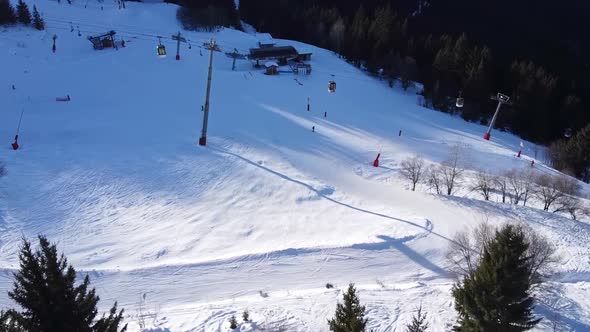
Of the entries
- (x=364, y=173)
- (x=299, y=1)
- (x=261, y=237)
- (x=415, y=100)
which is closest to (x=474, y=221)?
(x=364, y=173)

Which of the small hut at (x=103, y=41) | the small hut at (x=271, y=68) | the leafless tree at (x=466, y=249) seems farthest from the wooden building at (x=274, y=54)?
the leafless tree at (x=466, y=249)

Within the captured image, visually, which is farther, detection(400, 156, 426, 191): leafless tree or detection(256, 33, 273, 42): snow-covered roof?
detection(256, 33, 273, 42): snow-covered roof

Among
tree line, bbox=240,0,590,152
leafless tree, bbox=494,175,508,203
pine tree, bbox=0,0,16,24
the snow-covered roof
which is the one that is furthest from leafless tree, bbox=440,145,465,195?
pine tree, bbox=0,0,16,24

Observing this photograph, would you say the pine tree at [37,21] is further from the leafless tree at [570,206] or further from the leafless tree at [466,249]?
the leafless tree at [570,206]

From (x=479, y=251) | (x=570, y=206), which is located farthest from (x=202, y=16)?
(x=479, y=251)

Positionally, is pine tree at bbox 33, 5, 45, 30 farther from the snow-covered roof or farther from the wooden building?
the snow-covered roof

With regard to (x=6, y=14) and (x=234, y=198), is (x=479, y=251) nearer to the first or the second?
(x=234, y=198)
